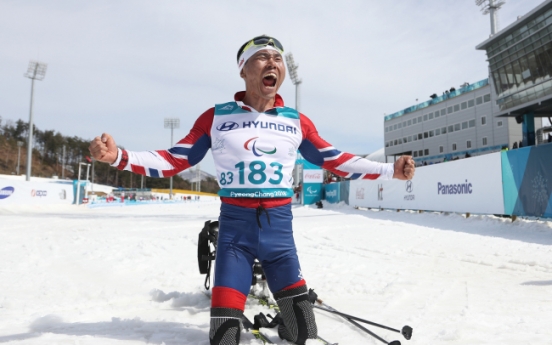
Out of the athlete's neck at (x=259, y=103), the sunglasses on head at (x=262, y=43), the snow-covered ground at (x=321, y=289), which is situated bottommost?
the snow-covered ground at (x=321, y=289)

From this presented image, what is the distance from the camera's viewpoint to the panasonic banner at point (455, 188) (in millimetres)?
11633

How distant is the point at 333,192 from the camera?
30078mm

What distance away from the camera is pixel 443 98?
51.6m

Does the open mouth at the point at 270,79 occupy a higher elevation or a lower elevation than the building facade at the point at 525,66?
lower

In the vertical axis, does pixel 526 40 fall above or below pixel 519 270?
above

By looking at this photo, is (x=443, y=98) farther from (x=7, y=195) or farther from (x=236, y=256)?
(x=236, y=256)

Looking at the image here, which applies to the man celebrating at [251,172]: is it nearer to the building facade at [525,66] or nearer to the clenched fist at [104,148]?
the clenched fist at [104,148]

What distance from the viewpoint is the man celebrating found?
252cm

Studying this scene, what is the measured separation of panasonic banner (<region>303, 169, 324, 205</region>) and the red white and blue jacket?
27692mm

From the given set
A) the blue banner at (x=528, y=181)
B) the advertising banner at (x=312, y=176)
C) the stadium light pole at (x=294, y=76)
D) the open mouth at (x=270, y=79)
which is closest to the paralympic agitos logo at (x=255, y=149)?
the open mouth at (x=270, y=79)

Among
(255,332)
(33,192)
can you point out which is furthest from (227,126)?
(33,192)

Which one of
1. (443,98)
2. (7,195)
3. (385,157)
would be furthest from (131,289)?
(385,157)

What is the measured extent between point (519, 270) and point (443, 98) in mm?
50702

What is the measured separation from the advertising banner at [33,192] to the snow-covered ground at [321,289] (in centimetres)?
1915
